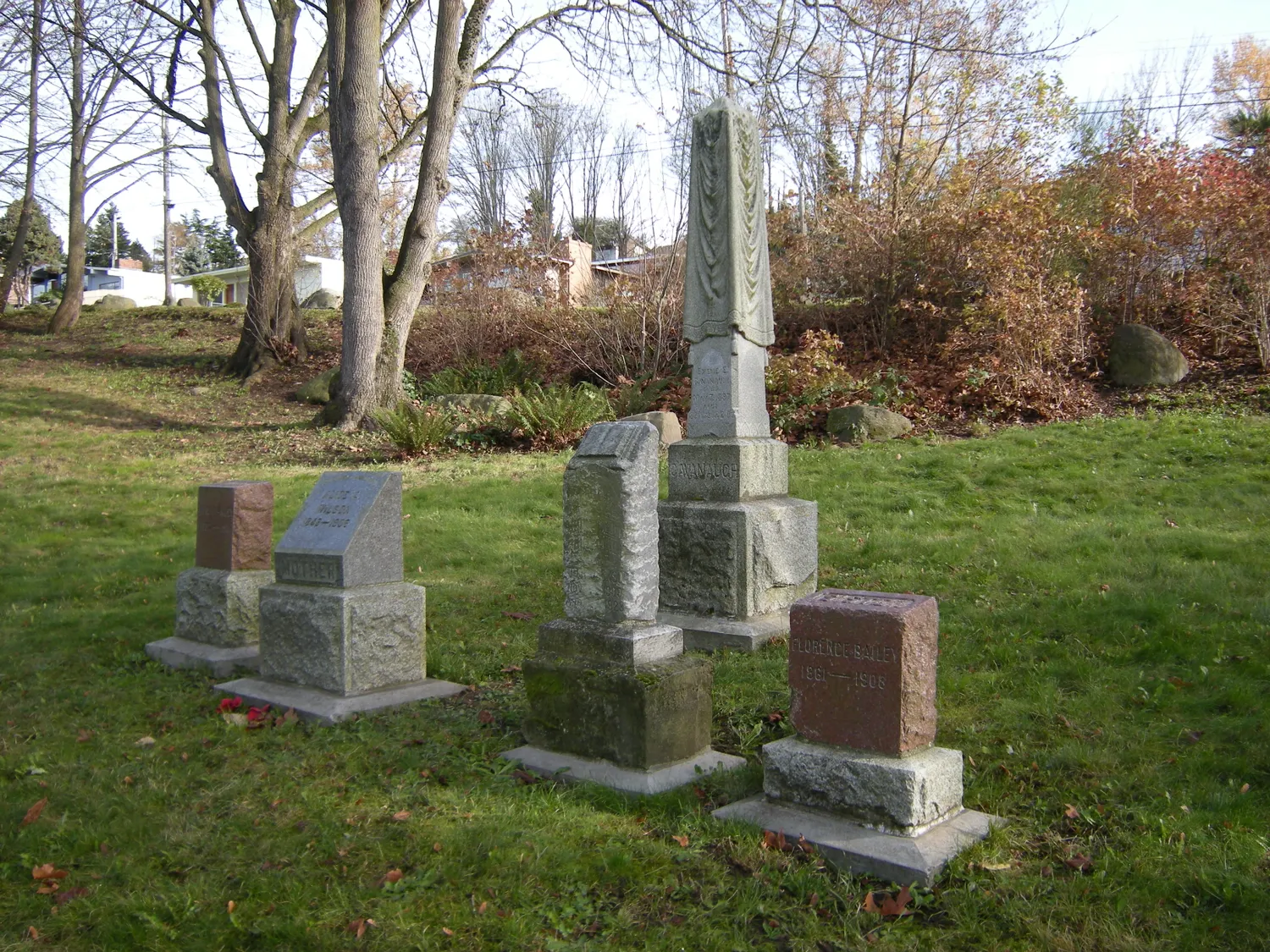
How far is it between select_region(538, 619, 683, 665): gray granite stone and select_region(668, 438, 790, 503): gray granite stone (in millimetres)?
1992

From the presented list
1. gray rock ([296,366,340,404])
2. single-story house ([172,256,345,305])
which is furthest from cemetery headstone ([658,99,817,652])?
single-story house ([172,256,345,305])

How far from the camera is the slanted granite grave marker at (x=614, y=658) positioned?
4.24 metres

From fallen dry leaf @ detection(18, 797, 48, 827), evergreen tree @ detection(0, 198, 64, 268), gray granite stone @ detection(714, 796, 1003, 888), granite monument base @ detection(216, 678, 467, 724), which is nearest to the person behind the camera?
gray granite stone @ detection(714, 796, 1003, 888)

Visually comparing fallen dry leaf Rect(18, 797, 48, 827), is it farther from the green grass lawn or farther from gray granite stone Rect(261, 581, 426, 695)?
gray granite stone Rect(261, 581, 426, 695)

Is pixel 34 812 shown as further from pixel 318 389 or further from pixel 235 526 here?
pixel 318 389

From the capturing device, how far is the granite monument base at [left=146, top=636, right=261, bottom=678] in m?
6.06

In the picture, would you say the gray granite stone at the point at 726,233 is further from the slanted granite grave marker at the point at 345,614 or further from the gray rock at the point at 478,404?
the gray rock at the point at 478,404

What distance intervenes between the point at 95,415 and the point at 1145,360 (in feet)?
50.2

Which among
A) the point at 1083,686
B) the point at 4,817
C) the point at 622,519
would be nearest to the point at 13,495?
the point at 4,817

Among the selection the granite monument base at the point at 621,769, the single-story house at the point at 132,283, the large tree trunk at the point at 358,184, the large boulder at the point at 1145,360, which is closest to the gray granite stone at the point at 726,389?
the granite monument base at the point at 621,769

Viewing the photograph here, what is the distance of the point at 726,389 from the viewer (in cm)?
665

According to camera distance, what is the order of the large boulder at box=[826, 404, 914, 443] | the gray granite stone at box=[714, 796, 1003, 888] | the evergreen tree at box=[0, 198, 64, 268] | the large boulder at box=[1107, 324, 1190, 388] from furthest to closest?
the evergreen tree at box=[0, 198, 64, 268] → the large boulder at box=[1107, 324, 1190, 388] → the large boulder at box=[826, 404, 914, 443] → the gray granite stone at box=[714, 796, 1003, 888]

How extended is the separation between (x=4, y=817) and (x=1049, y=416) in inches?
445

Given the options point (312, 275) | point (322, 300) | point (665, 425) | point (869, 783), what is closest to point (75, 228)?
point (322, 300)
